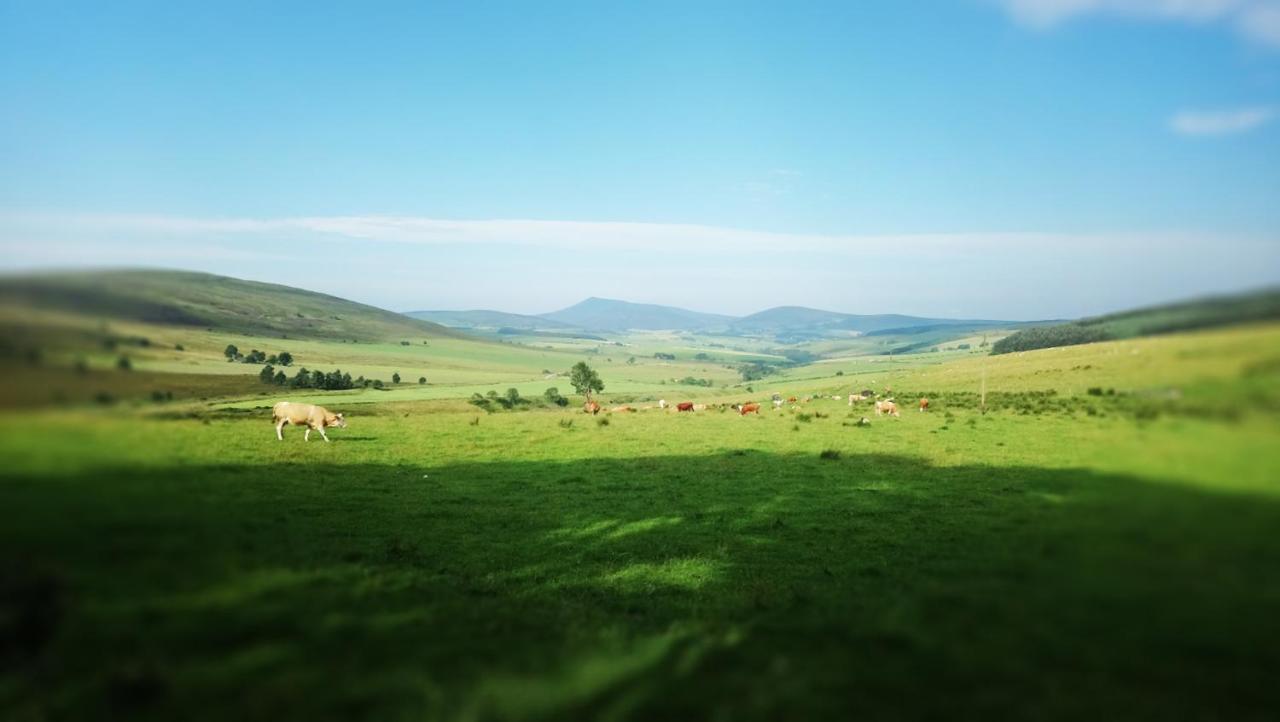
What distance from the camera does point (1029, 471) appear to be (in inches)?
1001

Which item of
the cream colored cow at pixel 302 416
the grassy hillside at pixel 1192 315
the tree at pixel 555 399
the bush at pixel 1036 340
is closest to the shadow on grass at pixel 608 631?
the grassy hillside at pixel 1192 315

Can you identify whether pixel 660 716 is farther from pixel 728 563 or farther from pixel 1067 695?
pixel 728 563

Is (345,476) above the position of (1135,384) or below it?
below

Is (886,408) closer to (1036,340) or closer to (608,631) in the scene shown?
(1036,340)

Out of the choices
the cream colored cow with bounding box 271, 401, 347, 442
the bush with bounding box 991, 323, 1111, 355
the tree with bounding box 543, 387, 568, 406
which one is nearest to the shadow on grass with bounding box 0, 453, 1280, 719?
the cream colored cow with bounding box 271, 401, 347, 442

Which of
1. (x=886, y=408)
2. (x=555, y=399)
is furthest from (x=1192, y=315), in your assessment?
(x=555, y=399)

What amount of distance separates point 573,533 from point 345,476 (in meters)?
11.4

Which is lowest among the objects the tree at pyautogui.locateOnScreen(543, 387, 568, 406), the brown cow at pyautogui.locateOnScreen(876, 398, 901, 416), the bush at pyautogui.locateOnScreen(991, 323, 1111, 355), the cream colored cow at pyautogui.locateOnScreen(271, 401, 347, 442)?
the tree at pyautogui.locateOnScreen(543, 387, 568, 406)

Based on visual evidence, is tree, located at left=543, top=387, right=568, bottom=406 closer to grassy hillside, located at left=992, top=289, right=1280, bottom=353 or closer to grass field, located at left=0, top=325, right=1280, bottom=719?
grass field, located at left=0, top=325, right=1280, bottom=719

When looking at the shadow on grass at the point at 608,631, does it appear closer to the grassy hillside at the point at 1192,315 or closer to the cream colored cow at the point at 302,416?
the grassy hillside at the point at 1192,315

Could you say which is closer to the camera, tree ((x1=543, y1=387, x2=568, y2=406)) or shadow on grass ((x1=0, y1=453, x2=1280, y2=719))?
shadow on grass ((x1=0, y1=453, x2=1280, y2=719))

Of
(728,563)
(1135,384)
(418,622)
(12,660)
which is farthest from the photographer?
(728,563)

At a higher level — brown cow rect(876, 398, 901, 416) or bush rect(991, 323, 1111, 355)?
bush rect(991, 323, 1111, 355)

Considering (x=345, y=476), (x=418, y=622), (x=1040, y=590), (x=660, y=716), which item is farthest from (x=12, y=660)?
(x=345, y=476)
